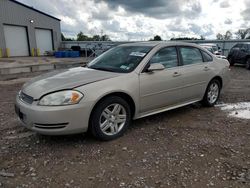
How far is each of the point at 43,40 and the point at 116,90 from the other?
27.6 m

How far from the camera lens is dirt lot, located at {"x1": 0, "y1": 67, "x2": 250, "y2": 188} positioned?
2.41 m

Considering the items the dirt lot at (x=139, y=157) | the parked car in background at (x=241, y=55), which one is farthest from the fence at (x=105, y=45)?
the dirt lot at (x=139, y=157)

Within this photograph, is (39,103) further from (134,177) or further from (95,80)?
(134,177)

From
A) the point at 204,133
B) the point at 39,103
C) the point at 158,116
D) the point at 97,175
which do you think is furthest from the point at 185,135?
the point at 39,103

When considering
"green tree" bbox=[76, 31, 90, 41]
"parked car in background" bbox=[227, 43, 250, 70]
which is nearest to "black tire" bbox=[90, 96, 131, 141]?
"parked car in background" bbox=[227, 43, 250, 70]

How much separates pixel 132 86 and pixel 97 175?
146 centimetres

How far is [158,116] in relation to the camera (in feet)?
14.4

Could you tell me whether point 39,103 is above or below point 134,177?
above

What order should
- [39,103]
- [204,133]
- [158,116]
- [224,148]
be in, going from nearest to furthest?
[39,103] → [224,148] → [204,133] → [158,116]

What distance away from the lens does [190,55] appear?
4.50m

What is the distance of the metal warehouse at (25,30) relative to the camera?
22281 millimetres

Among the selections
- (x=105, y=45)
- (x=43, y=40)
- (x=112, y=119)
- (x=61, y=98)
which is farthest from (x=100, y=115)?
(x=43, y=40)

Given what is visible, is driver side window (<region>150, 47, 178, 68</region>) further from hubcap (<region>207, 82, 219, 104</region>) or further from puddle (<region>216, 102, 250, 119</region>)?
puddle (<region>216, 102, 250, 119</region>)

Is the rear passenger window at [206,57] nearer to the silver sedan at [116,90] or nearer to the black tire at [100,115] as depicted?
the silver sedan at [116,90]
